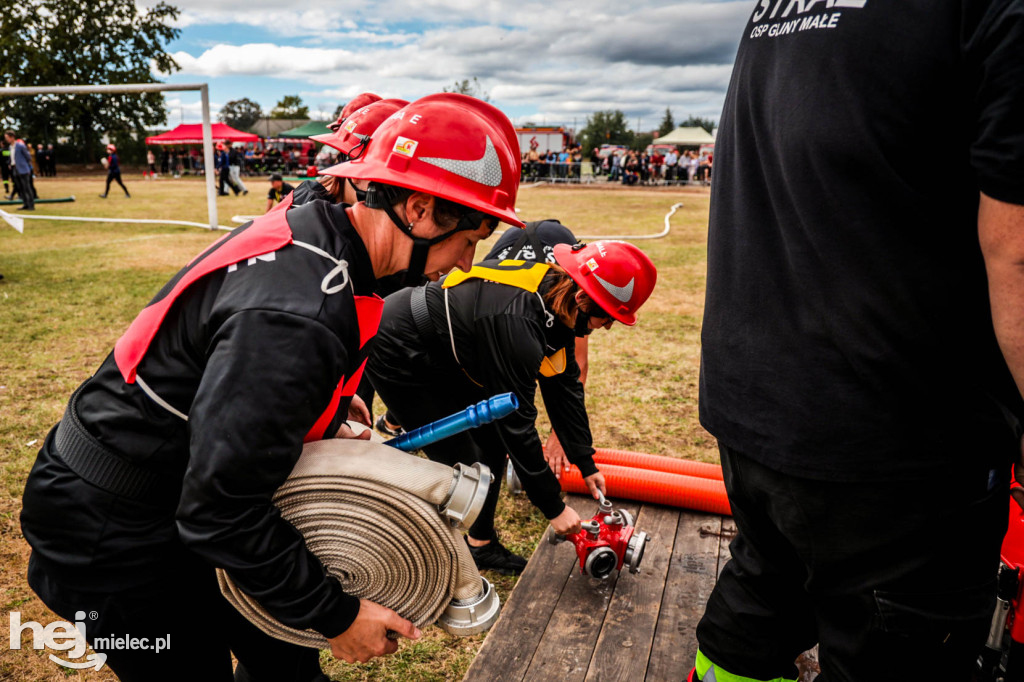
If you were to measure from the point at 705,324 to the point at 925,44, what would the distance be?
736mm

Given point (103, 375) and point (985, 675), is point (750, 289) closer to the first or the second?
point (103, 375)

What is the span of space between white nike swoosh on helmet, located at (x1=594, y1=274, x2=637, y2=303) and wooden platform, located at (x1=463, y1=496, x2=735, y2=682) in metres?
1.42


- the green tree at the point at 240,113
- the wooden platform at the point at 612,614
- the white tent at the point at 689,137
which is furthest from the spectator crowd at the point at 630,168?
the green tree at the point at 240,113

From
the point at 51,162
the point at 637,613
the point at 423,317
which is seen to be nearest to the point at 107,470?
the point at 423,317

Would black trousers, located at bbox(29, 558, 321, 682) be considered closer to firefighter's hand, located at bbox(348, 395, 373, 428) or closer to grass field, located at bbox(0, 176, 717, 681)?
firefighter's hand, located at bbox(348, 395, 373, 428)

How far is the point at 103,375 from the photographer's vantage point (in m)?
1.58

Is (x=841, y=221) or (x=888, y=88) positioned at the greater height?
(x=888, y=88)

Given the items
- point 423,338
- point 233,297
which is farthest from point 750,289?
point 423,338

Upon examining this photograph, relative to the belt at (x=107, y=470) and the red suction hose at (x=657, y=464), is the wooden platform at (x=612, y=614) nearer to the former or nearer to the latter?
the red suction hose at (x=657, y=464)

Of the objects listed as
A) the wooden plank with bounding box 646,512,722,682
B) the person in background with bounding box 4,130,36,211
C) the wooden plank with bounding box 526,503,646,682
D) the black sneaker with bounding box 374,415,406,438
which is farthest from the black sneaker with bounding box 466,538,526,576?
the person in background with bounding box 4,130,36,211

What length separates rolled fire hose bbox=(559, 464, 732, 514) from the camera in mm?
3830

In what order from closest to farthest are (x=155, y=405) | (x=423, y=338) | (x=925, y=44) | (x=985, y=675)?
(x=925, y=44)
(x=155, y=405)
(x=985, y=675)
(x=423, y=338)

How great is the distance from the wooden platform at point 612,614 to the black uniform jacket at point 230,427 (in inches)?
57.8

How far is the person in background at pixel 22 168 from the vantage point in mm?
18250
